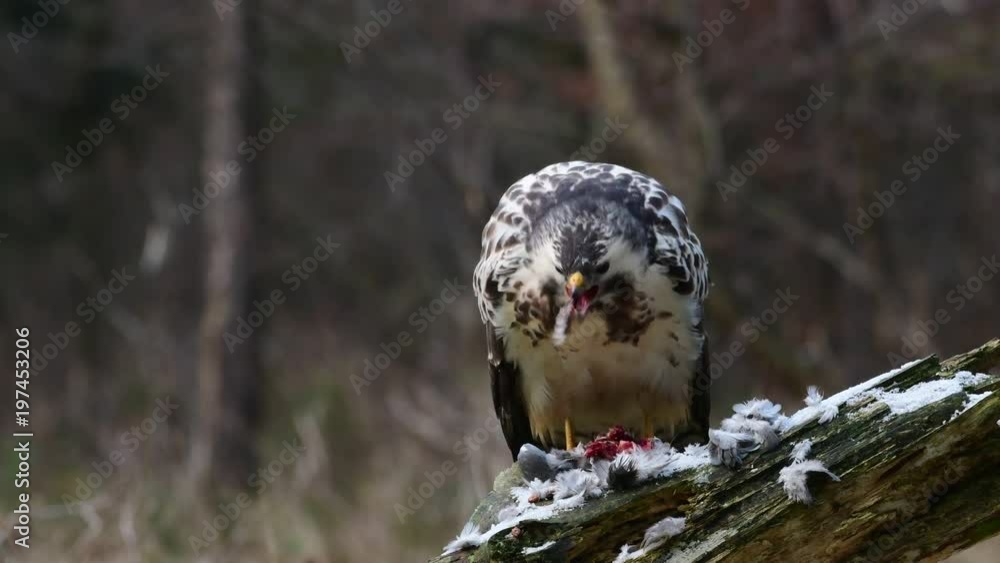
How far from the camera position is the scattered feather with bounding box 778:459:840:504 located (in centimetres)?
241

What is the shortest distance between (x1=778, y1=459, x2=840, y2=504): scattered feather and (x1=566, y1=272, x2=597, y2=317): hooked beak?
105 cm

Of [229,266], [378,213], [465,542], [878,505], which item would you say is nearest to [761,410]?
[878,505]

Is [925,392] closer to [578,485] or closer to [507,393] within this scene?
[578,485]

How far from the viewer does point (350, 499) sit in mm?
7004

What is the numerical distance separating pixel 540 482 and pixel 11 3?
30.7ft

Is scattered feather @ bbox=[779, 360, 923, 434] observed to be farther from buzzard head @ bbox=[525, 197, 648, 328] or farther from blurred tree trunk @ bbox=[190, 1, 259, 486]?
blurred tree trunk @ bbox=[190, 1, 259, 486]

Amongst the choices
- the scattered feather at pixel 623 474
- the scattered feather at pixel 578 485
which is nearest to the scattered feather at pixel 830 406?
the scattered feather at pixel 623 474

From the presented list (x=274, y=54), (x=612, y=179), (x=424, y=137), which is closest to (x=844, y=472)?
(x=612, y=179)

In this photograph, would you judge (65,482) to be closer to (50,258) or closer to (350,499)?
(350,499)

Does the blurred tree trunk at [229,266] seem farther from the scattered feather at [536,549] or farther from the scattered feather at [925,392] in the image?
the scattered feather at [925,392]

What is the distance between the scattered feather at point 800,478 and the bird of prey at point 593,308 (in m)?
1.06

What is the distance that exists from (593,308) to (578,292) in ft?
0.61

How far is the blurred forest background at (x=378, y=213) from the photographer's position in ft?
24.2

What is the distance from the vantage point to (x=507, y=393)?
159 inches
